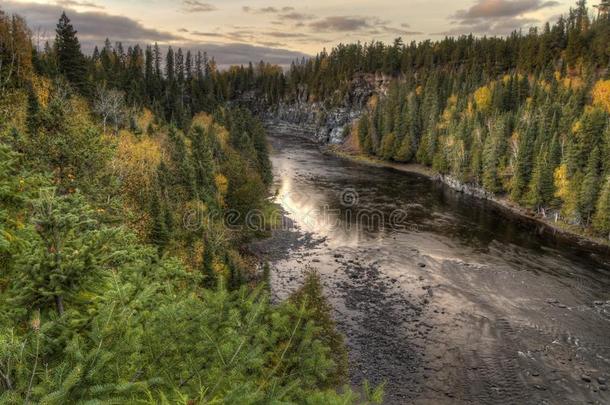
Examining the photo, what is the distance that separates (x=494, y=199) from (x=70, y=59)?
84567mm

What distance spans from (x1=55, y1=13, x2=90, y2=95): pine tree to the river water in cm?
4055

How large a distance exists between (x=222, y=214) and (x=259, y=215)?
8.96 m

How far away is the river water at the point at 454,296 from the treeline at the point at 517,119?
28.9 ft

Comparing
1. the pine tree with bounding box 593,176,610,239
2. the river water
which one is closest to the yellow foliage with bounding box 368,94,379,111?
the river water

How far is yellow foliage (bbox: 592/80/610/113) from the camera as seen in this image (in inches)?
3770

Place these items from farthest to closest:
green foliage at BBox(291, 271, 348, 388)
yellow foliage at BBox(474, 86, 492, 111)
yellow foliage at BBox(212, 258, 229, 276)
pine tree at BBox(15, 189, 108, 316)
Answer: yellow foliage at BBox(474, 86, 492, 111) < yellow foliage at BBox(212, 258, 229, 276) < green foliage at BBox(291, 271, 348, 388) < pine tree at BBox(15, 189, 108, 316)

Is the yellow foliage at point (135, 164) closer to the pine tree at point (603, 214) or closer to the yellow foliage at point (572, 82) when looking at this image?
the pine tree at point (603, 214)

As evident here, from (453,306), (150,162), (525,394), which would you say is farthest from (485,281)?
(150,162)

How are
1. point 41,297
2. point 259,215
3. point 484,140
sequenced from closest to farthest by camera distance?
1. point 41,297
2. point 259,215
3. point 484,140

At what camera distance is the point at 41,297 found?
28.0ft

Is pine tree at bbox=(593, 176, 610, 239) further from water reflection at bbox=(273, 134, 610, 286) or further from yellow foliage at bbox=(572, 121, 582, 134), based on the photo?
yellow foliage at bbox=(572, 121, 582, 134)

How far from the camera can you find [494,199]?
296ft

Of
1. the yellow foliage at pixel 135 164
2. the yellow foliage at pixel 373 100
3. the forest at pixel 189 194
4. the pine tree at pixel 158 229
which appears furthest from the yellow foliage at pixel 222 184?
the yellow foliage at pixel 373 100

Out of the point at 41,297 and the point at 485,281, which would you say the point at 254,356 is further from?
the point at 485,281
